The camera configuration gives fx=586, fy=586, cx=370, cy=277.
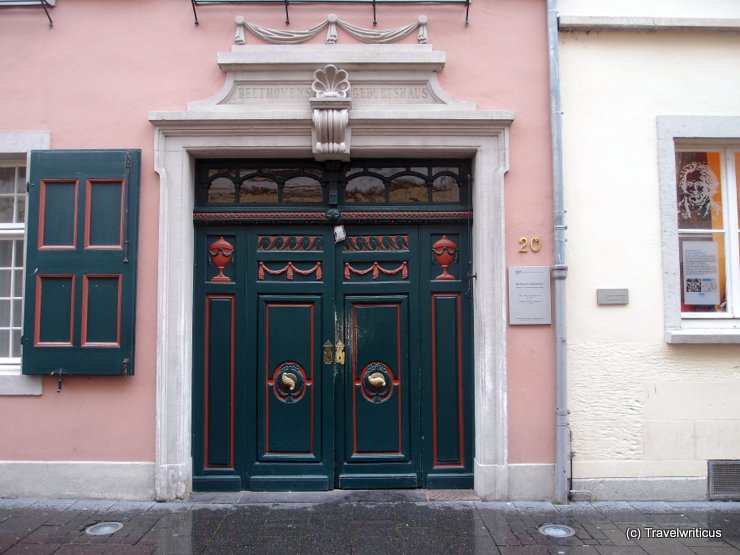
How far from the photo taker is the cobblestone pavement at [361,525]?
4.38 m

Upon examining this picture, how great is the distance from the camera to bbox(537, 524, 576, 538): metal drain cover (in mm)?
4582

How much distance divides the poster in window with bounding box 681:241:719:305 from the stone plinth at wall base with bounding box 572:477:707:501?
5.48 ft

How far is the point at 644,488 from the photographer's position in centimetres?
529

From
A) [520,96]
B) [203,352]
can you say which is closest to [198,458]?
[203,352]

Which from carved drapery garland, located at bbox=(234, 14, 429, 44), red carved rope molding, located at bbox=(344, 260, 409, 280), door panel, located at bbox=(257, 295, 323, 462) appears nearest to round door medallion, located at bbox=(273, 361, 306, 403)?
door panel, located at bbox=(257, 295, 323, 462)

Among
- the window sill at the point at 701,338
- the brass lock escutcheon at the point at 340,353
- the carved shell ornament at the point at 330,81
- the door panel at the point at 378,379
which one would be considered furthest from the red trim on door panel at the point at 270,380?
the window sill at the point at 701,338

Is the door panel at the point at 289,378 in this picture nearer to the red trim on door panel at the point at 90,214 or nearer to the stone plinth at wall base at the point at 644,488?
the red trim on door panel at the point at 90,214

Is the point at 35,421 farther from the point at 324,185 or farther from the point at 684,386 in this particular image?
the point at 684,386

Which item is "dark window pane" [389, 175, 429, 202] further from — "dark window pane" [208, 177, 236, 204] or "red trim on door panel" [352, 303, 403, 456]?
"dark window pane" [208, 177, 236, 204]

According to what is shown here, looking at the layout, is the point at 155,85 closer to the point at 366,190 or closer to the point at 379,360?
the point at 366,190

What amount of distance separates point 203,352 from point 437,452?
2422mm

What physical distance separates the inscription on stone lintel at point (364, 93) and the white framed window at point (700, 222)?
89.4 inches

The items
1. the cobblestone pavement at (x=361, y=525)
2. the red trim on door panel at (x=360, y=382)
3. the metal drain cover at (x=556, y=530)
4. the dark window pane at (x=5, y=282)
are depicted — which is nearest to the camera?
the cobblestone pavement at (x=361, y=525)

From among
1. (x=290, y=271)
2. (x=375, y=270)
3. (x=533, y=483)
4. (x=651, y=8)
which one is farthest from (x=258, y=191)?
(x=651, y=8)
